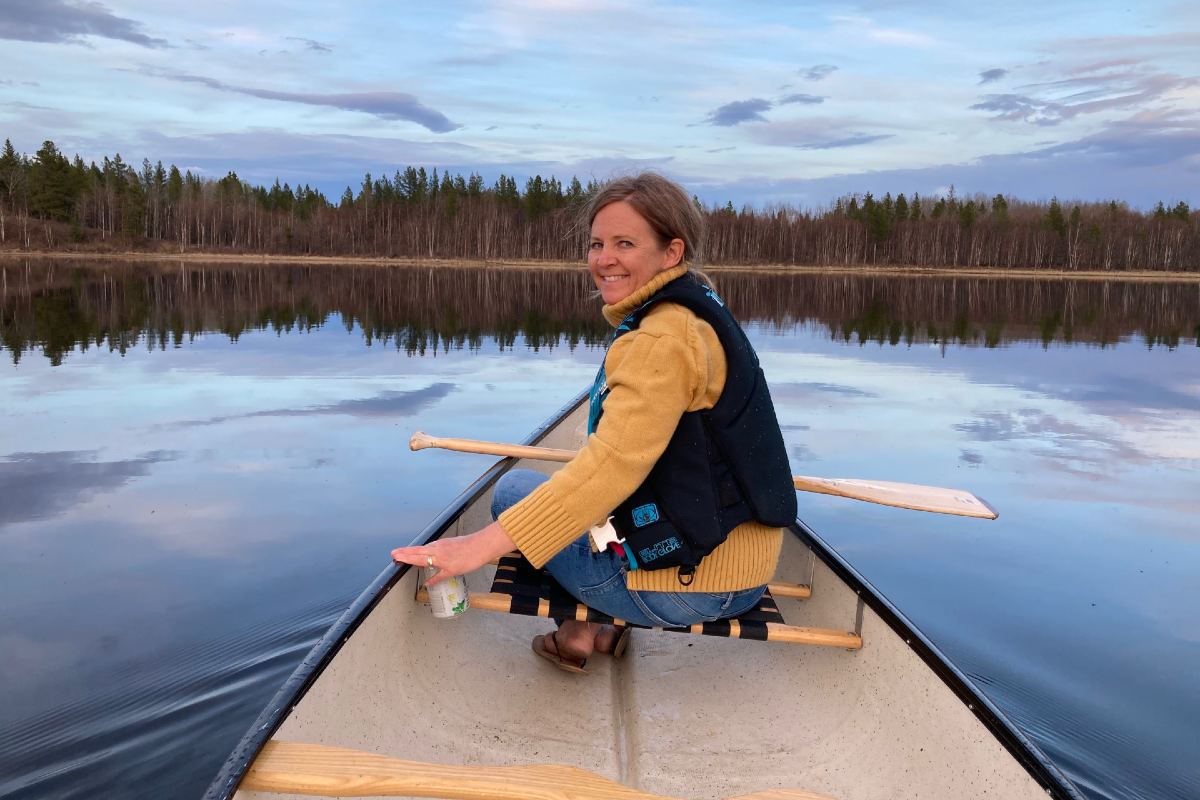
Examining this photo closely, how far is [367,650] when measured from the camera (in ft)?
8.92

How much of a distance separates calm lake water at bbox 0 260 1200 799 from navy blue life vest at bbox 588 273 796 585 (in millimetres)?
932

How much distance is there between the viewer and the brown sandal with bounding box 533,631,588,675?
329cm

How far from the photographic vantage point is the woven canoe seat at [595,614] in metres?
2.82

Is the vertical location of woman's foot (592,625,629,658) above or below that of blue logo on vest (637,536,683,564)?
below

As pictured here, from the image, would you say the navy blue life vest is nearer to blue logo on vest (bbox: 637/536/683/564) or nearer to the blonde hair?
blue logo on vest (bbox: 637/536/683/564)

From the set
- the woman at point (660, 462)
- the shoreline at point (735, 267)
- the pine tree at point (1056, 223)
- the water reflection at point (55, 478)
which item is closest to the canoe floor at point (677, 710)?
the woman at point (660, 462)

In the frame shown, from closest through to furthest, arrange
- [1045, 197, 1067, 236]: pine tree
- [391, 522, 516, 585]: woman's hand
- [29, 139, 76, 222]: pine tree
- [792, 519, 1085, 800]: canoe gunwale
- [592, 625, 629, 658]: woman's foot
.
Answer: [792, 519, 1085, 800]: canoe gunwale → [391, 522, 516, 585]: woman's hand → [592, 625, 629, 658]: woman's foot → [29, 139, 76, 222]: pine tree → [1045, 197, 1067, 236]: pine tree

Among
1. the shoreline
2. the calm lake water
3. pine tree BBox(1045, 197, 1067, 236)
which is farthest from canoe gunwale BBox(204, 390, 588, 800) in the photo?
pine tree BBox(1045, 197, 1067, 236)

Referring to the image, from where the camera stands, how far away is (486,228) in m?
77.4

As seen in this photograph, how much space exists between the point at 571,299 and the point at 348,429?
24.0m

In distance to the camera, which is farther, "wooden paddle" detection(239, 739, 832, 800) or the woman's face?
the woman's face

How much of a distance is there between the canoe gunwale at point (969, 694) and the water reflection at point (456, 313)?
13.9 m

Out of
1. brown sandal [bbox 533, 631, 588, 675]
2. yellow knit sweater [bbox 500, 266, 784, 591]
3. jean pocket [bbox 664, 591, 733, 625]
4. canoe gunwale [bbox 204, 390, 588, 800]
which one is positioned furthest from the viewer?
brown sandal [bbox 533, 631, 588, 675]

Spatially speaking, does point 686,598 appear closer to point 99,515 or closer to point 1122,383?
point 99,515
